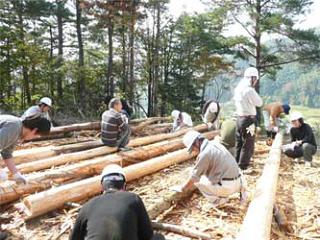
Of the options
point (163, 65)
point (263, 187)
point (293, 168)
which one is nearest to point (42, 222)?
point (263, 187)

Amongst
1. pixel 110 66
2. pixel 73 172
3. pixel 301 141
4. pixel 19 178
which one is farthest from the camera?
pixel 110 66

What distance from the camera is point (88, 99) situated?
1994 centimetres

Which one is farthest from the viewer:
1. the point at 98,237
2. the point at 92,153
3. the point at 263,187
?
the point at 92,153

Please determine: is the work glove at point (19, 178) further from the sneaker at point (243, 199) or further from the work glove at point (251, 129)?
the work glove at point (251, 129)

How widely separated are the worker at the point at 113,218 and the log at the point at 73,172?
2.31 m

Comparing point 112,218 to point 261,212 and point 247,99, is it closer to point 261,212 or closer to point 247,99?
point 261,212

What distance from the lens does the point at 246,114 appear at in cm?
671

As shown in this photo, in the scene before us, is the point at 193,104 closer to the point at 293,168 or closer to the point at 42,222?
the point at 293,168

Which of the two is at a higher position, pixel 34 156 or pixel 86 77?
pixel 86 77

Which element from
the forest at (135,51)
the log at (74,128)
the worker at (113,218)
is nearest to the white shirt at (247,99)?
the worker at (113,218)

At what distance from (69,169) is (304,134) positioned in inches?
204

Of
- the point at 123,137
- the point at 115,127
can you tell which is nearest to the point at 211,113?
the point at 123,137

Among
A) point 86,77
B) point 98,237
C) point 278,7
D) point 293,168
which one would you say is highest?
point 278,7

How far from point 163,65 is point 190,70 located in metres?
1.84
